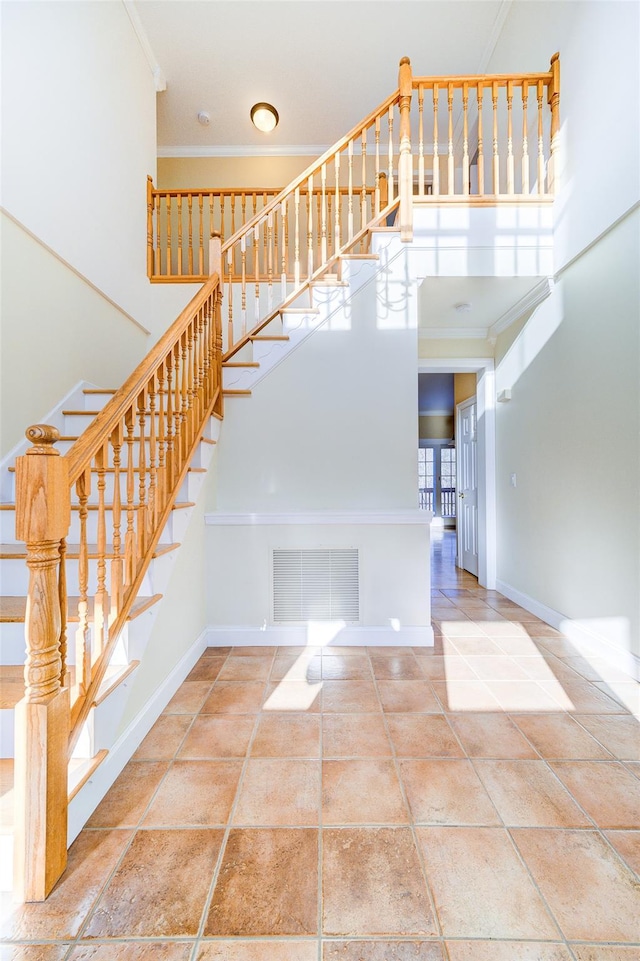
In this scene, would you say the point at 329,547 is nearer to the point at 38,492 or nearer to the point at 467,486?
the point at 38,492

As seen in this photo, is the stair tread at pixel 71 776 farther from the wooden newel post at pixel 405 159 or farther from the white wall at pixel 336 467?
the wooden newel post at pixel 405 159

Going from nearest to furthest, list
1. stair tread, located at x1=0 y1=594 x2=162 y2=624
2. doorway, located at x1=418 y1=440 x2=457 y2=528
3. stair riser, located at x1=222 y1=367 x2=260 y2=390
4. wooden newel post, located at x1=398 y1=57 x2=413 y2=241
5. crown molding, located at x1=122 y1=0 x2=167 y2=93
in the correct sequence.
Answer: stair tread, located at x1=0 y1=594 x2=162 y2=624, wooden newel post, located at x1=398 y1=57 x2=413 y2=241, stair riser, located at x1=222 y1=367 x2=260 y2=390, crown molding, located at x1=122 y1=0 x2=167 y2=93, doorway, located at x1=418 y1=440 x2=457 y2=528

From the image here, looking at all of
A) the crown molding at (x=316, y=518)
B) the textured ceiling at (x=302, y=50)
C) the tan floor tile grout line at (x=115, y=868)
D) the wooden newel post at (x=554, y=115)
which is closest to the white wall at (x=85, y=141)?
the textured ceiling at (x=302, y=50)

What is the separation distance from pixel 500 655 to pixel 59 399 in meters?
3.20

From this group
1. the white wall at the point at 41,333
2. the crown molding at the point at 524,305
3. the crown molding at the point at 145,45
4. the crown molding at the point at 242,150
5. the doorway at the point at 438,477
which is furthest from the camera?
the doorway at the point at 438,477

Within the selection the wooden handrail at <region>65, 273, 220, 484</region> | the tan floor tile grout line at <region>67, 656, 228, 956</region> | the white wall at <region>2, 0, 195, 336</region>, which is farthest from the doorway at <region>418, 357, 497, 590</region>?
the tan floor tile grout line at <region>67, 656, 228, 956</region>

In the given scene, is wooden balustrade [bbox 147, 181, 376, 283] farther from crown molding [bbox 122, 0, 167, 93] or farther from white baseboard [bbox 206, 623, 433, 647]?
white baseboard [bbox 206, 623, 433, 647]

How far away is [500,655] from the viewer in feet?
8.64

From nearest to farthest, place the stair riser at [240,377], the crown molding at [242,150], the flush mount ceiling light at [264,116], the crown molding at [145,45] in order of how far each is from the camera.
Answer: the stair riser at [240,377] < the crown molding at [145,45] < the flush mount ceiling light at [264,116] < the crown molding at [242,150]

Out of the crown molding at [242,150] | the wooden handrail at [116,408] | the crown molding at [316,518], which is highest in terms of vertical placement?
the crown molding at [242,150]

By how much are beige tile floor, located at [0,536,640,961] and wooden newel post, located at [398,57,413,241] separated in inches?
114

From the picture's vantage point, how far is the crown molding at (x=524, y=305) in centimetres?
306

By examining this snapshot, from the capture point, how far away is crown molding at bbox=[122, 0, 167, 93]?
11.3 ft

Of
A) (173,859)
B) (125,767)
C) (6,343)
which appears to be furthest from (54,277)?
(173,859)
